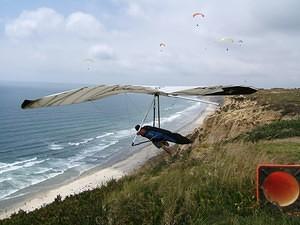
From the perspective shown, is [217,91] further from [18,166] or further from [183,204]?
[18,166]

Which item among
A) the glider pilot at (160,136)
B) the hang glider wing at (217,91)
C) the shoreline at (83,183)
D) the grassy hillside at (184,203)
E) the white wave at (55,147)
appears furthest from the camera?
the white wave at (55,147)

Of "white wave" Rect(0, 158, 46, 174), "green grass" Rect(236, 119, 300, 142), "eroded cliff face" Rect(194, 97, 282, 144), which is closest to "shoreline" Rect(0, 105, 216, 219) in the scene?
"white wave" Rect(0, 158, 46, 174)

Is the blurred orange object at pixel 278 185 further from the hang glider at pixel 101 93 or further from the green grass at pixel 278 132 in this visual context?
the green grass at pixel 278 132

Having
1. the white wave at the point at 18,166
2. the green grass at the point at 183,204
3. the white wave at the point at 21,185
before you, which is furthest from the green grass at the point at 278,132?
the white wave at the point at 18,166

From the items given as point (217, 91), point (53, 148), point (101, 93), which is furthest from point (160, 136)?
point (53, 148)

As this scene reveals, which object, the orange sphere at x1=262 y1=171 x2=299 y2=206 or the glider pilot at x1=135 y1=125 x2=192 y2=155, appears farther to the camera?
the glider pilot at x1=135 y1=125 x2=192 y2=155

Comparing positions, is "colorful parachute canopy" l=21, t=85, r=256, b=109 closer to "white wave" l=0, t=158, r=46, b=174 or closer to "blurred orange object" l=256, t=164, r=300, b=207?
"blurred orange object" l=256, t=164, r=300, b=207

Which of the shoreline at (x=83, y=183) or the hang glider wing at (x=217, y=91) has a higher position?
the hang glider wing at (x=217, y=91)

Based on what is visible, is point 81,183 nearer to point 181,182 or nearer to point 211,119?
point 211,119
